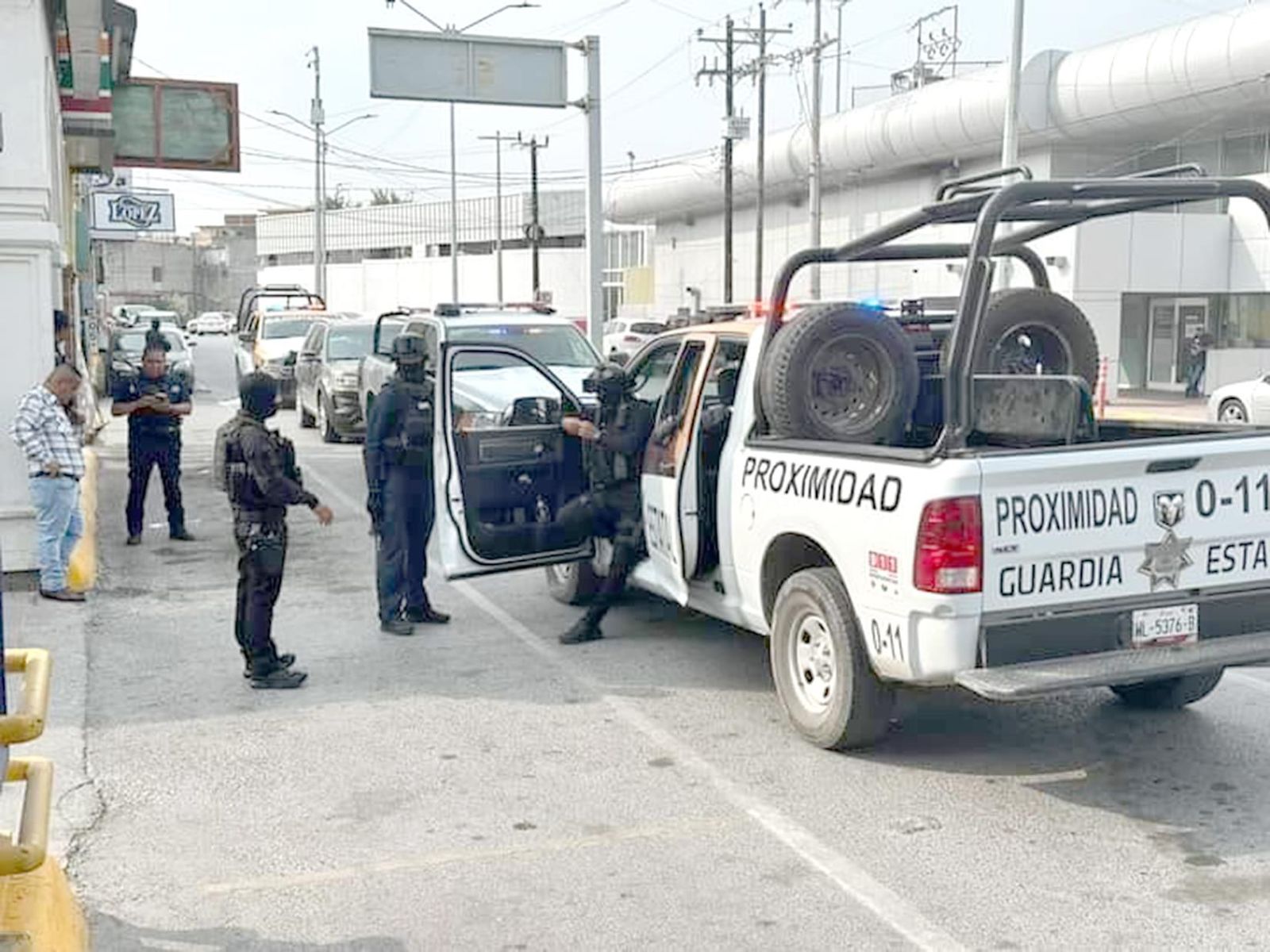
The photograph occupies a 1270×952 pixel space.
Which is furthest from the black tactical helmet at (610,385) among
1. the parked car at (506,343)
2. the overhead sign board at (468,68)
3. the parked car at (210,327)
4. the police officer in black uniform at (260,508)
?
the parked car at (210,327)

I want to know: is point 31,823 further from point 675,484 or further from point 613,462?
point 613,462

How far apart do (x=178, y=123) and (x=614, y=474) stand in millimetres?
10901

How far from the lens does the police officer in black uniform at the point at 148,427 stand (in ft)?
35.9

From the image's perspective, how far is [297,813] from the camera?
17.0 feet

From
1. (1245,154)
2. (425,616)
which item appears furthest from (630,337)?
(425,616)

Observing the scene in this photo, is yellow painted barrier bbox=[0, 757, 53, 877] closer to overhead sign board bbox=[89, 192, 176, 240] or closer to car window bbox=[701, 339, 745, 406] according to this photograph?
car window bbox=[701, 339, 745, 406]

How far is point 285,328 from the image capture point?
2497 centimetres

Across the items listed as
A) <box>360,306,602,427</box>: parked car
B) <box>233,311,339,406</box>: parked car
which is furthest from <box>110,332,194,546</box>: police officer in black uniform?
<box>233,311,339,406</box>: parked car

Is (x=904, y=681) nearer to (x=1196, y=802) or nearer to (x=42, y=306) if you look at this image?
(x=1196, y=802)

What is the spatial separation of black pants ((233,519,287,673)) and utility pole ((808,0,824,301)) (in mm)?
25694

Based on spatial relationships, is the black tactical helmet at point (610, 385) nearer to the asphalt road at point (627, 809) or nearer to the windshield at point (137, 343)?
the asphalt road at point (627, 809)

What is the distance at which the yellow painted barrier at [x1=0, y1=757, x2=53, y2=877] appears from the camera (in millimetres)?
2881

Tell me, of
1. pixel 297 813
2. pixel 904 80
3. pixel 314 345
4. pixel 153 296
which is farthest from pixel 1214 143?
pixel 153 296

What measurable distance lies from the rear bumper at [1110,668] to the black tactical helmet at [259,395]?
360 centimetres
